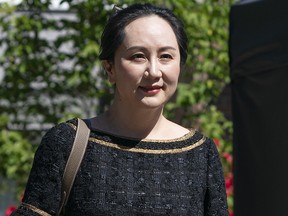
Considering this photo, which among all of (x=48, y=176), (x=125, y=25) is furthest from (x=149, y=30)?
(x=48, y=176)

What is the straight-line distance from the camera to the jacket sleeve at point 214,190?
3.17 m

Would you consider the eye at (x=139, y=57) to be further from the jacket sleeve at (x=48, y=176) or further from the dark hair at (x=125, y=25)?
the jacket sleeve at (x=48, y=176)

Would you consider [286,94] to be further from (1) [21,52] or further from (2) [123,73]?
(1) [21,52]

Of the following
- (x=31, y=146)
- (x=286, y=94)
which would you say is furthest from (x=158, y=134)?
(x=31, y=146)

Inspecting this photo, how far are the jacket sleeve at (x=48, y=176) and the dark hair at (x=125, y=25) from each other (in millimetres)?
323

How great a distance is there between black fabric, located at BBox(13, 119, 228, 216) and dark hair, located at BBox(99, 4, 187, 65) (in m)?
0.28

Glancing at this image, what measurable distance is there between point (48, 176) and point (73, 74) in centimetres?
446

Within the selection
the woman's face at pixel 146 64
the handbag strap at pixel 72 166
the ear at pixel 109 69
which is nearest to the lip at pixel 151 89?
the woman's face at pixel 146 64

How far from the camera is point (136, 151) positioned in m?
3.14

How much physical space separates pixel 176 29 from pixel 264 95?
4.40ft

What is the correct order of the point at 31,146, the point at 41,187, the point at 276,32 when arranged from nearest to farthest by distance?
the point at 41,187 → the point at 276,32 → the point at 31,146

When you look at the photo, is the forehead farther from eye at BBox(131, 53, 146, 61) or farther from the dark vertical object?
the dark vertical object

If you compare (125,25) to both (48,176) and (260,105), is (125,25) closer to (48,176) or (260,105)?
(48,176)

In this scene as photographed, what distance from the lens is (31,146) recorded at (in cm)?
764
